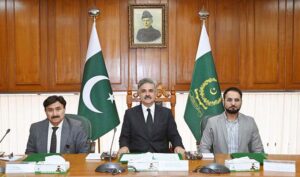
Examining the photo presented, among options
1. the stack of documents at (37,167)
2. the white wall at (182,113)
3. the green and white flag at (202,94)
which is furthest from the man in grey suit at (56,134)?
the white wall at (182,113)

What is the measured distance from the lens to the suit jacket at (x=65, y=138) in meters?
3.53

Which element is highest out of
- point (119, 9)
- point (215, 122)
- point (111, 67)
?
point (119, 9)

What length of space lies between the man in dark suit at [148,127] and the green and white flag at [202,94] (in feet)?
3.54

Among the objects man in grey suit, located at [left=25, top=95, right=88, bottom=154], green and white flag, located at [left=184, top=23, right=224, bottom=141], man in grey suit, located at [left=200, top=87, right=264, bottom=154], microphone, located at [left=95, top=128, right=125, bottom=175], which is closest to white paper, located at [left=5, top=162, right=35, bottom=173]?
microphone, located at [left=95, top=128, right=125, bottom=175]

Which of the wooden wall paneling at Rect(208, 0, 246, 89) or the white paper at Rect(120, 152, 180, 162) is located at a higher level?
the wooden wall paneling at Rect(208, 0, 246, 89)

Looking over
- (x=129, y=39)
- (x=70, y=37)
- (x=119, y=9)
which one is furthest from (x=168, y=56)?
(x=70, y=37)

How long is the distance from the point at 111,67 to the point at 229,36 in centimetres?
172

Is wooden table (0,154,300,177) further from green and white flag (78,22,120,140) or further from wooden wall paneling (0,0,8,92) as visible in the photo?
wooden wall paneling (0,0,8,92)

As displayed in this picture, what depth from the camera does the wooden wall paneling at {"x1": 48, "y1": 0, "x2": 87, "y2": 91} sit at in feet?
18.4

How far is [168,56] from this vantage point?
18.6 ft

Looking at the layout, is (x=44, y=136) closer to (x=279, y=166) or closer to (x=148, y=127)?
(x=148, y=127)

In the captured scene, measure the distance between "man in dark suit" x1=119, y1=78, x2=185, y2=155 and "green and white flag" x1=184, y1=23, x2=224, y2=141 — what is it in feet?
3.54

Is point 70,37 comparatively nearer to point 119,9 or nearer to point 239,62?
point 119,9

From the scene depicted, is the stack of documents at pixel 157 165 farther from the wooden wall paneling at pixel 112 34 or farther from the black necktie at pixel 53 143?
the wooden wall paneling at pixel 112 34
